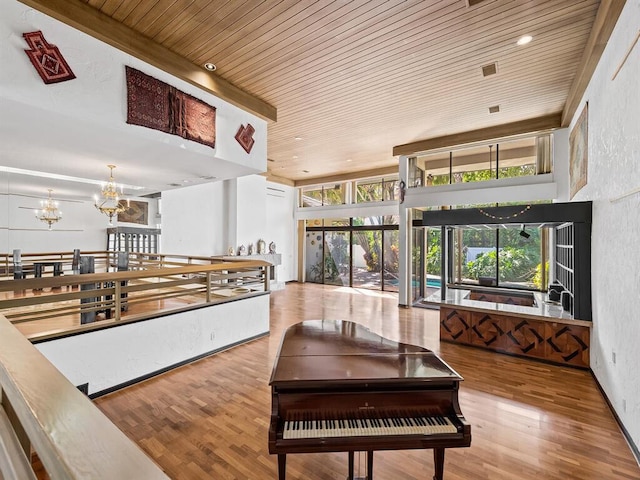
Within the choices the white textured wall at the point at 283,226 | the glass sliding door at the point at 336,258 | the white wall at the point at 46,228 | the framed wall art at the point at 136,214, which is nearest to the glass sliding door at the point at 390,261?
the glass sliding door at the point at 336,258

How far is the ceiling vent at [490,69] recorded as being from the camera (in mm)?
3791

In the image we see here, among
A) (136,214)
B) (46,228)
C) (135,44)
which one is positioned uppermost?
(135,44)

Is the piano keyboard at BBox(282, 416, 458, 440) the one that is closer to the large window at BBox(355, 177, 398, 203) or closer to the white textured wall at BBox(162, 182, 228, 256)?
the white textured wall at BBox(162, 182, 228, 256)

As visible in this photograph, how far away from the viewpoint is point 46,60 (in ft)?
8.43

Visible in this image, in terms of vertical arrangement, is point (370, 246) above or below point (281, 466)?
above

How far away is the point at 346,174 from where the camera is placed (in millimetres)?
10148

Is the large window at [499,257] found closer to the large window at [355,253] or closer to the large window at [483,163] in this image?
the large window at [483,163]

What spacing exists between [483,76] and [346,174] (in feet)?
20.4

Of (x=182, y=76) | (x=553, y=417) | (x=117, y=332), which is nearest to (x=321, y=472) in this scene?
(x=553, y=417)

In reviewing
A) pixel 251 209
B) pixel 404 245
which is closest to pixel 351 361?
pixel 404 245

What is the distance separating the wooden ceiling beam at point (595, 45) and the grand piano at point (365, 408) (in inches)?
133

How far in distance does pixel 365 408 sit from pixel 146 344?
2.95 m

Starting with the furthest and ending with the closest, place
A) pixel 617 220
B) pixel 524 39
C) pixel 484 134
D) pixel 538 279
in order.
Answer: pixel 538 279 → pixel 484 134 → pixel 524 39 → pixel 617 220

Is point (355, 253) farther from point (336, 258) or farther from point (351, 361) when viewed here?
point (351, 361)
